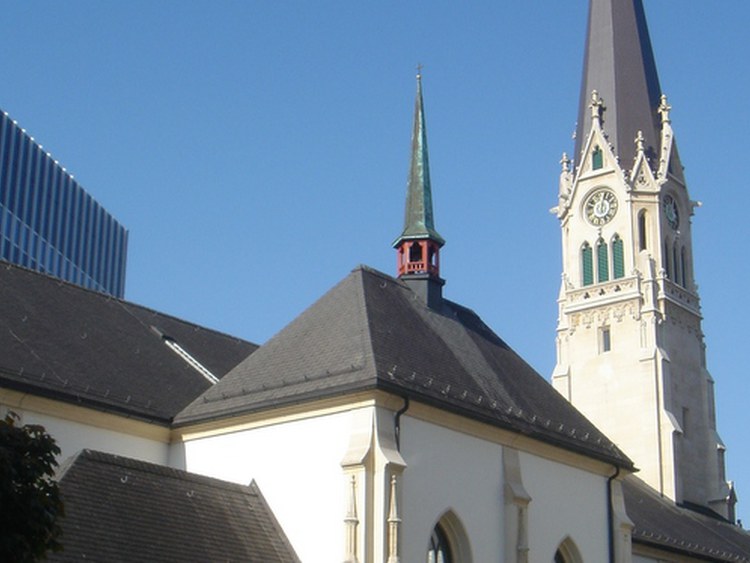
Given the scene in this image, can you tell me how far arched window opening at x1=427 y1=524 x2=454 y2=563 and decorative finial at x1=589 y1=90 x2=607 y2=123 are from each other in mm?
42483

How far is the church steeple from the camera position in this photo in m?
31.1

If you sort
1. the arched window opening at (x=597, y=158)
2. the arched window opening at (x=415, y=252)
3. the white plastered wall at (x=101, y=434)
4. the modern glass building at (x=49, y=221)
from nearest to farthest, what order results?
1. the white plastered wall at (x=101, y=434)
2. the arched window opening at (x=415, y=252)
3. the arched window opening at (x=597, y=158)
4. the modern glass building at (x=49, y=221)

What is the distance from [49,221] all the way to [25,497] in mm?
98283

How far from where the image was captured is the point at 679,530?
4484 centimetres

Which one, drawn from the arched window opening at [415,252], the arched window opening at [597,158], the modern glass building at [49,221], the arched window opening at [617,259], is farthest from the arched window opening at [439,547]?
the modern glass building at [49,221]

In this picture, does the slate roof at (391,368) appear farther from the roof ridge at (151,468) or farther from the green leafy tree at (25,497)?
the green leafy tree at (25,497)

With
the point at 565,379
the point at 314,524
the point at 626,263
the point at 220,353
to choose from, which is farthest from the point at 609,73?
the point at 314,524

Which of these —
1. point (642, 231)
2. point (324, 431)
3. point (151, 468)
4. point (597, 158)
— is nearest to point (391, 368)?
point (324, 431)

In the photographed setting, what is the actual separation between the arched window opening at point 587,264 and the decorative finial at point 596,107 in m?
6.84

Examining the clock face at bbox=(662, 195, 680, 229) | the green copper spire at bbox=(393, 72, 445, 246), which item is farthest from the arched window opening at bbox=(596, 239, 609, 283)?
the green copper spire at bbox=(393, 72, 445, 246)

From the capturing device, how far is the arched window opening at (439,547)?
83.4 ft

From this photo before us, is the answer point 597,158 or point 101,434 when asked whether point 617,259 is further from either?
point 101,434

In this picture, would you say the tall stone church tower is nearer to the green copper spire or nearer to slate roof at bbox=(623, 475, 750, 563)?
slate roof at bbox=(623, 475, 750, 563)

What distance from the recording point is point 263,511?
25406mm
